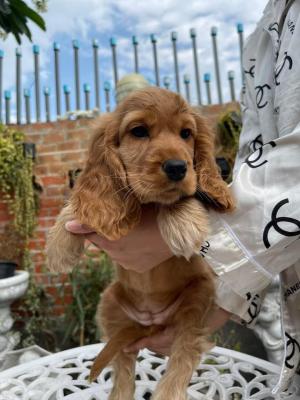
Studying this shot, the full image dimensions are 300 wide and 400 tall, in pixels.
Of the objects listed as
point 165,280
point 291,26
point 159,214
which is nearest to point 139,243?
point 159,214

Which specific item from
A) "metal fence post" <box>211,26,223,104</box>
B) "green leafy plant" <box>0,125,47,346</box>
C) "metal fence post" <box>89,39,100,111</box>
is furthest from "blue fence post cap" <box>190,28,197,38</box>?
"green leafy plant" <box>0,125,47,346</box>

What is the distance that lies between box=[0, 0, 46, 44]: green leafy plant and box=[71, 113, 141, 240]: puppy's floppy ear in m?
1.21

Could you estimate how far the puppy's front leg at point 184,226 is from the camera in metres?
0.92

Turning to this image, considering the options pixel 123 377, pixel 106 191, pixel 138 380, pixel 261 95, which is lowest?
pixel 138 380

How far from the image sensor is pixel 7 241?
10.5 feet

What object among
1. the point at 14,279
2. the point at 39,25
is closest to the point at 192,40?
the point at 39,25

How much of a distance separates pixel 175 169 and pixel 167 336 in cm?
57

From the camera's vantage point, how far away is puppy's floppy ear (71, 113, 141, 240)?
0.99 metres

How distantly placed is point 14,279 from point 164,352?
1875 millimetres

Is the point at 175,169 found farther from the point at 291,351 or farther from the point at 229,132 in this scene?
the point at 229,132

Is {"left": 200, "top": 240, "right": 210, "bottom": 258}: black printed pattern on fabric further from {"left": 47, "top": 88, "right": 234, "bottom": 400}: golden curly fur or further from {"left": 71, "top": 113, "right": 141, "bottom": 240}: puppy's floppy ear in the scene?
{"left": 71, "top": 113, "right": 141, "bottom": 240}: puppy's floppy ear

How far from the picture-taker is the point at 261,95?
116cm

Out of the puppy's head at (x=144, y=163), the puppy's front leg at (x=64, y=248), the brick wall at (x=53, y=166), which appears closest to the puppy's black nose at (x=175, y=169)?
the puppy's head at (x=144, y=163)

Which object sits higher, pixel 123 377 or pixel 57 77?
pixel 57 77
